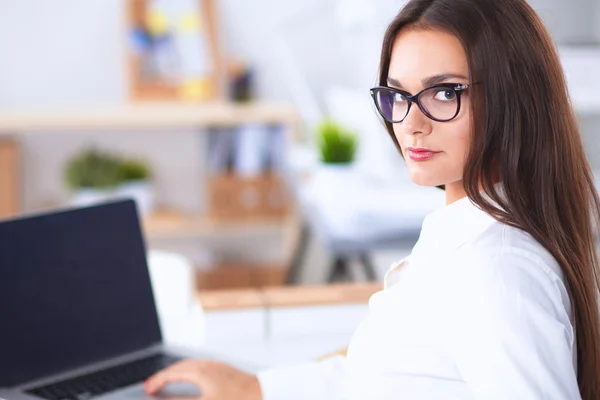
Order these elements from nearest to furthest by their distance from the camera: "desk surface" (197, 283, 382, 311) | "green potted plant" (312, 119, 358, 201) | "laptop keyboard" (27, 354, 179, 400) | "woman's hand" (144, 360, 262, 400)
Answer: "woman's hand" (144, 360, 262, 400)
"laptop keyboard" (27, 354, 179, 400)
"desk surface" (197, 283, 382, 311)
"green potted plant" (312, 119, 358, 201)

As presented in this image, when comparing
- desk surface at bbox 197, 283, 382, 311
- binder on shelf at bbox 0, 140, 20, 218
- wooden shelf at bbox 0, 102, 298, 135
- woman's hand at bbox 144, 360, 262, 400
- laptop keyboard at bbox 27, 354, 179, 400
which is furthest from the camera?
binder on shelf at bbox 0, 140, 20, 218

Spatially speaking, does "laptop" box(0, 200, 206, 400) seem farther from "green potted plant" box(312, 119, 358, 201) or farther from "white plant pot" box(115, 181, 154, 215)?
"white plant pot" box(115, 181, 154, 215)

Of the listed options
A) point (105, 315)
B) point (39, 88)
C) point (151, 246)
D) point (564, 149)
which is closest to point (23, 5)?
point (39, 88)

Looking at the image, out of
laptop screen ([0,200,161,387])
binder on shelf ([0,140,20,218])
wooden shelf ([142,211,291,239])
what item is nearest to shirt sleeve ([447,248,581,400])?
laptop screen ([0,200,161,387])

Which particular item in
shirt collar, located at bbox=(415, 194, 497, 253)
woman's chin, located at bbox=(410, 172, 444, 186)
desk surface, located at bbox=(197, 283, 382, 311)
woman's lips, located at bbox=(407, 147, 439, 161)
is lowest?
desk surface, located at bbox=(197, 283, 382, 311)

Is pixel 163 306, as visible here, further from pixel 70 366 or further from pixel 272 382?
pixel 272 382

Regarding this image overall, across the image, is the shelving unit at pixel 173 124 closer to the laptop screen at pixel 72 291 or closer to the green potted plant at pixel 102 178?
the green potted plant at pixel 102 178

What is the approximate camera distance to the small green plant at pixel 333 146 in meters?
2.54

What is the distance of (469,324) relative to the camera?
0.81 metres

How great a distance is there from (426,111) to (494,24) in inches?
3.9

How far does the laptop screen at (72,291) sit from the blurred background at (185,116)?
193 centimetres

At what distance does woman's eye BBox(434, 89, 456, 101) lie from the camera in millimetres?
867

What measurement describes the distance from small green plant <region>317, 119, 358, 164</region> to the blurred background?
63cm

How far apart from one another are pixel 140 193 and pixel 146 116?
29cm
